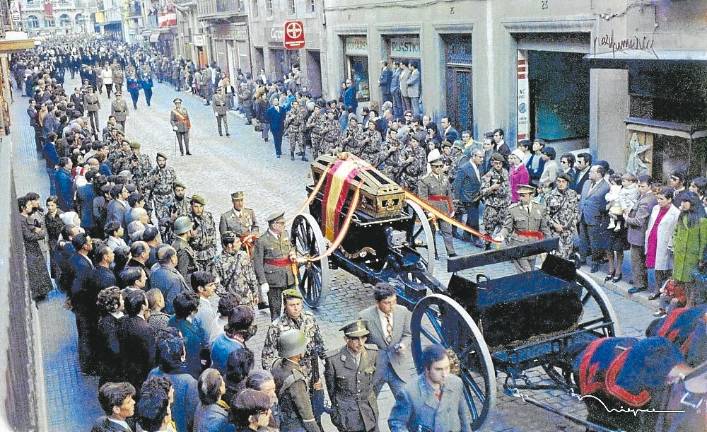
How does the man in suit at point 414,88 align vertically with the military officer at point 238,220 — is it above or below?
above

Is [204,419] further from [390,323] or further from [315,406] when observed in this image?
[390,323]

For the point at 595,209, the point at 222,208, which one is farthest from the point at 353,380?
the point at 222,208

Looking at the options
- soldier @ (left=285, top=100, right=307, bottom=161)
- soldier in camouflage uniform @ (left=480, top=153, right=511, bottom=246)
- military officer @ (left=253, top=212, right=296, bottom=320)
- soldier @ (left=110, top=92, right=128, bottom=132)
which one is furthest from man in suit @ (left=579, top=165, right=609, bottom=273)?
soldier @ (left=110, top=92, right=128, bottom=132)

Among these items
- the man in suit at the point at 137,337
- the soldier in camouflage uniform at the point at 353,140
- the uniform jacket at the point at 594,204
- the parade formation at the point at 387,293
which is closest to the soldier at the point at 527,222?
the parade formation at the point at 387,293

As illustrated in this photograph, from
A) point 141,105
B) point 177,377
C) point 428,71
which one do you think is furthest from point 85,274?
point 141,105

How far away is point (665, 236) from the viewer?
841cm

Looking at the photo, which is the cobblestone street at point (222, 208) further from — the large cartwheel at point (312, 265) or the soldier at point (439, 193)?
the soldier at point (439, 193)

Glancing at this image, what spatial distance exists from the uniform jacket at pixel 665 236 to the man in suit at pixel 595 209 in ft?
3.29

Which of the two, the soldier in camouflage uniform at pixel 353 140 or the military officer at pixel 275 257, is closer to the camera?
the military officer at pixel 275 257

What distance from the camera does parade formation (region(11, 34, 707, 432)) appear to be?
4.81m

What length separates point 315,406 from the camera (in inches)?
226

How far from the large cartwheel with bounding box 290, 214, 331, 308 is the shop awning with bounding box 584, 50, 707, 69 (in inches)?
207

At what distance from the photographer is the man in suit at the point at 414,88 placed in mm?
19438

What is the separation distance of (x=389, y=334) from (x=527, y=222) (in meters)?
3.71
